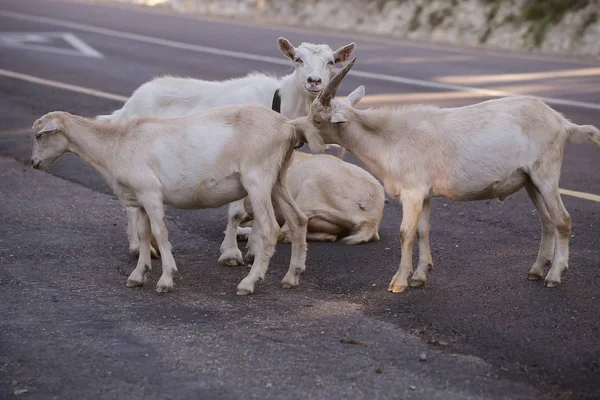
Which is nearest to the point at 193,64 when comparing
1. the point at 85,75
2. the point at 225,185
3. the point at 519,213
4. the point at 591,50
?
the point at 85,75

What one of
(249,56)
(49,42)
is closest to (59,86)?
(249,56)

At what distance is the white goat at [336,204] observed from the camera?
9.05 metres

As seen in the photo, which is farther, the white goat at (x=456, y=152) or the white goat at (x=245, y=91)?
the white goat at (x=245, y=91)

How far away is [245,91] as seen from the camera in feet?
30.5

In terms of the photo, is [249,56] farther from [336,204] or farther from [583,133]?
[583,133]

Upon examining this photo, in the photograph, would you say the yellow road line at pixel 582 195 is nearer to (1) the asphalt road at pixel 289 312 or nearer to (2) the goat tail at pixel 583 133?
(1) the asphalt road at pixel 289 312

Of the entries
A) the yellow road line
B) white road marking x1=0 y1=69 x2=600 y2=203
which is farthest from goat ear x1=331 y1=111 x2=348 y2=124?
white road marking x1=0 y1=69 x2=600 y2=203

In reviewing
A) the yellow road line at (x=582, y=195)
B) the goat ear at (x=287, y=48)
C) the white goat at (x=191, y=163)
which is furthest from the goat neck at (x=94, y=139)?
Answer: the yellow road line at (x=582, y=195)

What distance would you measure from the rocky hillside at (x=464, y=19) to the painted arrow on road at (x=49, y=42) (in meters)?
5.46

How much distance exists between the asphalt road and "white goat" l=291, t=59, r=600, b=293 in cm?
44

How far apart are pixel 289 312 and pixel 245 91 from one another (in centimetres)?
276

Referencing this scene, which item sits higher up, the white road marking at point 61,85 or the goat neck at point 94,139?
the goat neck at point 94,139

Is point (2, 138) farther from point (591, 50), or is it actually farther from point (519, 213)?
point (591, 50)

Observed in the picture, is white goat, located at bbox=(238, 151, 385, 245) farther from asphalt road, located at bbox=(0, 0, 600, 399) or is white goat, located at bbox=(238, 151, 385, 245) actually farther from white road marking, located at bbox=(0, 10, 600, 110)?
white road marking, located at bbox=(0, 10, 600, 110)
